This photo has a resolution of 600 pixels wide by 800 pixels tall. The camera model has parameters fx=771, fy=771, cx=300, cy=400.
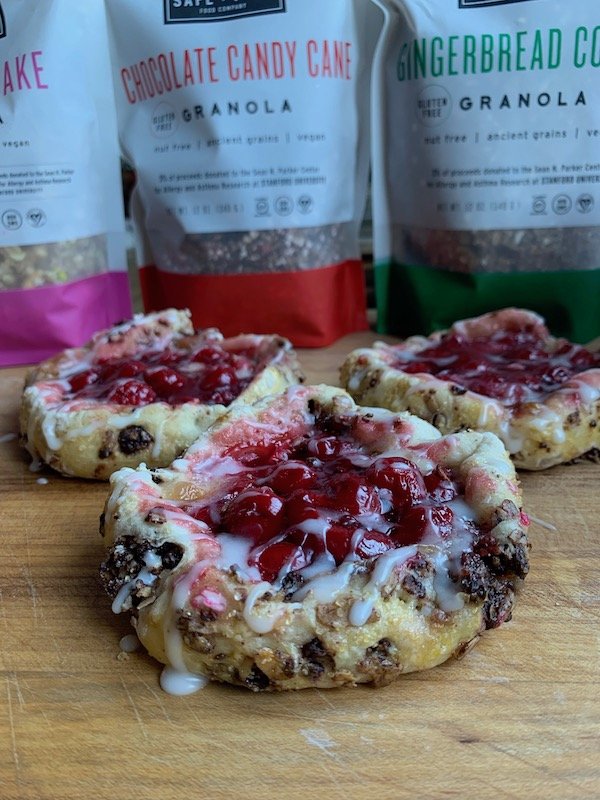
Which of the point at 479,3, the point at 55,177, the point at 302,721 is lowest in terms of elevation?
the point at 302,721

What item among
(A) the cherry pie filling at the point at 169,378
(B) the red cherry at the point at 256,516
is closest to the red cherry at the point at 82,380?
(A) the cherry pie filling at the point at 169,378

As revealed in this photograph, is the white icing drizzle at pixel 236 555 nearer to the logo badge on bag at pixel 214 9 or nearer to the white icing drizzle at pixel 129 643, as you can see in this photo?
the white icing drizzle at pixel 129 643

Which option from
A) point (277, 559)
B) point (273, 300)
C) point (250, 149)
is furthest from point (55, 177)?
point (277, 559)

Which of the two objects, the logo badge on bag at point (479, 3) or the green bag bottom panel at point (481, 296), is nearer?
the logo badge on bag at point (479, 3)

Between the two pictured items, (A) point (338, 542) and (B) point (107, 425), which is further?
(B) point (107, 425)

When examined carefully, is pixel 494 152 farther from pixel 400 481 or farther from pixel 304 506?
pixel 304 506

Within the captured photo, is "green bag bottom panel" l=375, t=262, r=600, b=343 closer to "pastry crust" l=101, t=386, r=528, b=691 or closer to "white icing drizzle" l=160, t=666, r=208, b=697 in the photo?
"pastry crust" l=101, t=386, r=528, b=691
